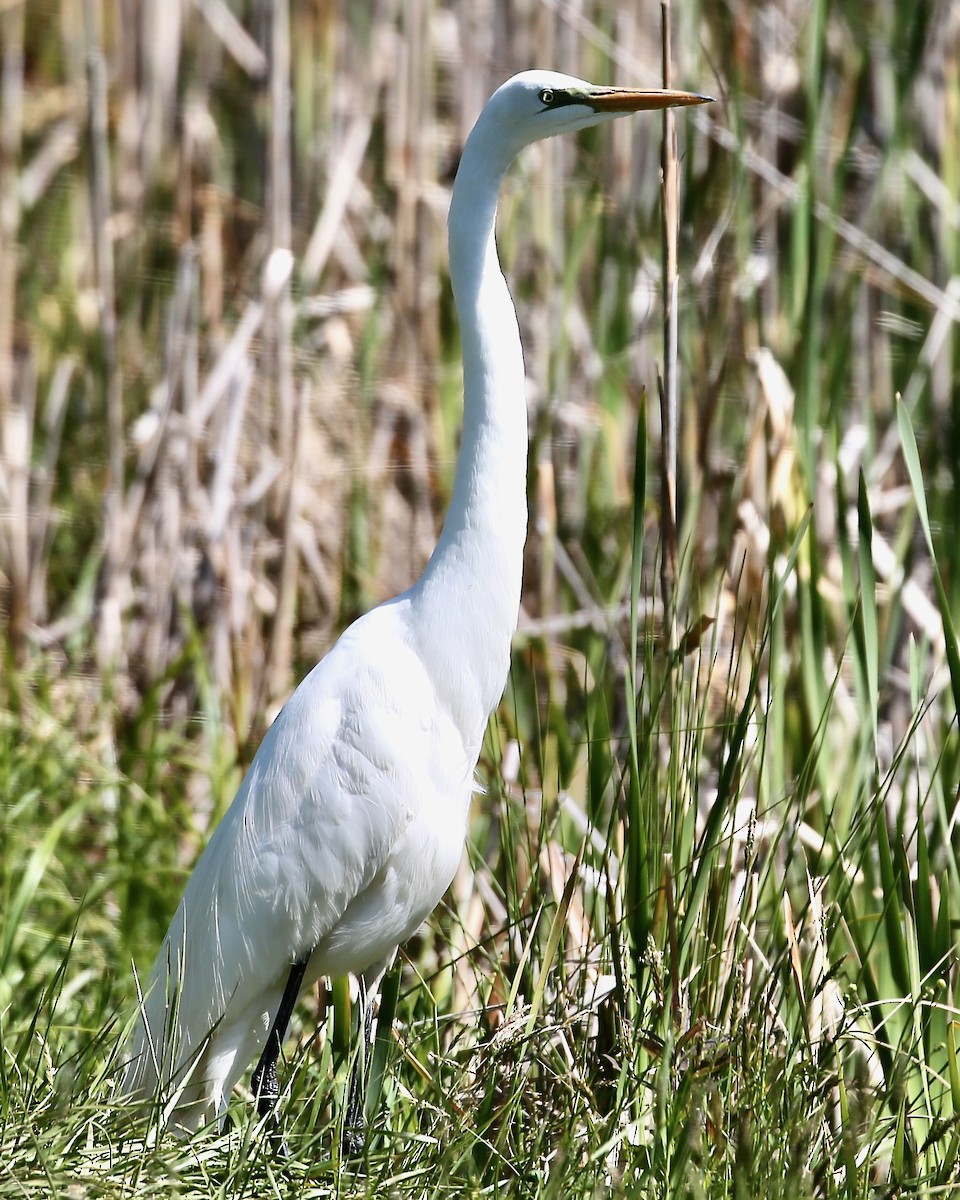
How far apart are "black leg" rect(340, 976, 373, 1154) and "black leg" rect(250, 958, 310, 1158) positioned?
10 cm

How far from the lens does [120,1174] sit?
1.45m

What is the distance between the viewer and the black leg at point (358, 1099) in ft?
5.86

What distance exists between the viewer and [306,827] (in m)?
1.93

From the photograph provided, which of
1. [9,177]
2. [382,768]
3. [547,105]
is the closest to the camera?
[547,105]

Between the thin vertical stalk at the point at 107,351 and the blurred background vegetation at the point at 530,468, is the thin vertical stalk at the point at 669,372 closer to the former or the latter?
the blurred background vegetation at the point at 530,468

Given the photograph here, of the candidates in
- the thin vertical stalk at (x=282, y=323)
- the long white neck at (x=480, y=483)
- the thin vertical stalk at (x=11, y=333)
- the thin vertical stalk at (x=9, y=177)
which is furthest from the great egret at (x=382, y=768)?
the thin vertical stalk at (x=9, y=177)

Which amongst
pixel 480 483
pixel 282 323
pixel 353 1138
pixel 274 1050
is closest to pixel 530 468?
pixel 282 323

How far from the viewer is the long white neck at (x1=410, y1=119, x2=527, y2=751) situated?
69.6 inches

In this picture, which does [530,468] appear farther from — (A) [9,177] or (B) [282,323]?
(A) [9,177]

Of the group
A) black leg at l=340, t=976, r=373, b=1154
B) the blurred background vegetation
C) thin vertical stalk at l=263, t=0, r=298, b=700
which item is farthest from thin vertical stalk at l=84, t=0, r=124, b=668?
black leg at l=340, t=976, r=373, b=1154

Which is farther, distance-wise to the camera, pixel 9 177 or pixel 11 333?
pixel 9 177

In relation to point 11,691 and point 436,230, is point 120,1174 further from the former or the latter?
point 436,230

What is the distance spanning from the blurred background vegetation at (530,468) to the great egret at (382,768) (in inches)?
4.9

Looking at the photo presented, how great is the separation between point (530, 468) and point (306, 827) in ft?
4.22
